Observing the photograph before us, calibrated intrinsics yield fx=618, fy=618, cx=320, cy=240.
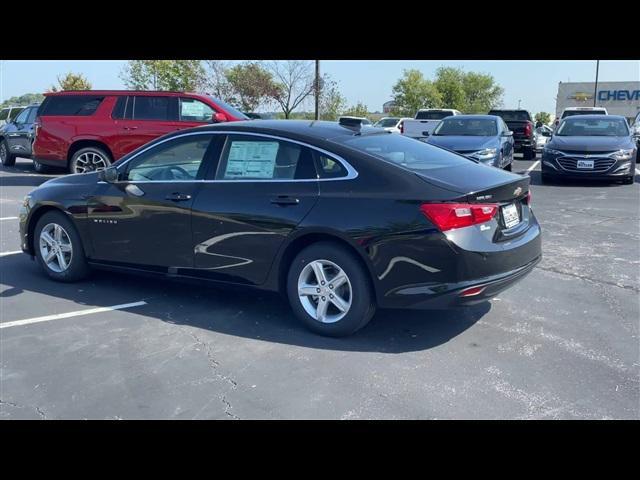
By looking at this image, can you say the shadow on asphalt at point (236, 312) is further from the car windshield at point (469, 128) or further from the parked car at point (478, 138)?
the car windshield at point (469, 128)

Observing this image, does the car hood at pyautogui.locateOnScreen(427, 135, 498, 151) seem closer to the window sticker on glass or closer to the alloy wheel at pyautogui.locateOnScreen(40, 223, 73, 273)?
the window sticker on glass

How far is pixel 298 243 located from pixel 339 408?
4.95 feet

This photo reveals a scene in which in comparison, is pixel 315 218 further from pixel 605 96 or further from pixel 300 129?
pixel 605 96

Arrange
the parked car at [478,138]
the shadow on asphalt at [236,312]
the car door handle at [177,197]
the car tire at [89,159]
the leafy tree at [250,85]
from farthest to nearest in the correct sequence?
the leafy tree at [250,85] < the car tire at [89,159] < the parked car at [478,138] < the car door handle at [177,197] < the shadow on asphalt at [236,312]

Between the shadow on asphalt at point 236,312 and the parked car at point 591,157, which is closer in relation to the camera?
the shadow on asphalt at point 236,312

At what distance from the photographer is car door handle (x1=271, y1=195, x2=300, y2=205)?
4635mm

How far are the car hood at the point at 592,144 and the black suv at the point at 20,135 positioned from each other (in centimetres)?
1355

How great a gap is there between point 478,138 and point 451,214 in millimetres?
9160

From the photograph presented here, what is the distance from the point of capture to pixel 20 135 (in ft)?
56.2

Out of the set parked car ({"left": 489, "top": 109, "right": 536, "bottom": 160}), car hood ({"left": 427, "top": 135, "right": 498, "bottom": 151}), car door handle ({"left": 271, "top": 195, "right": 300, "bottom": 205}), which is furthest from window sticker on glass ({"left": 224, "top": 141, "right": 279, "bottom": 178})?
parked car ({"left": 489, "top": 109, "right": 536, "bottom": 160})

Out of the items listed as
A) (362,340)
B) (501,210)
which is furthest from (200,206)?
(501,210)

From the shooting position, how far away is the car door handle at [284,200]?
Result: 4635 mm

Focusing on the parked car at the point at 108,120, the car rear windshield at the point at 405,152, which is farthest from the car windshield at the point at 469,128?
the car rear windshield at the point at 405,152
